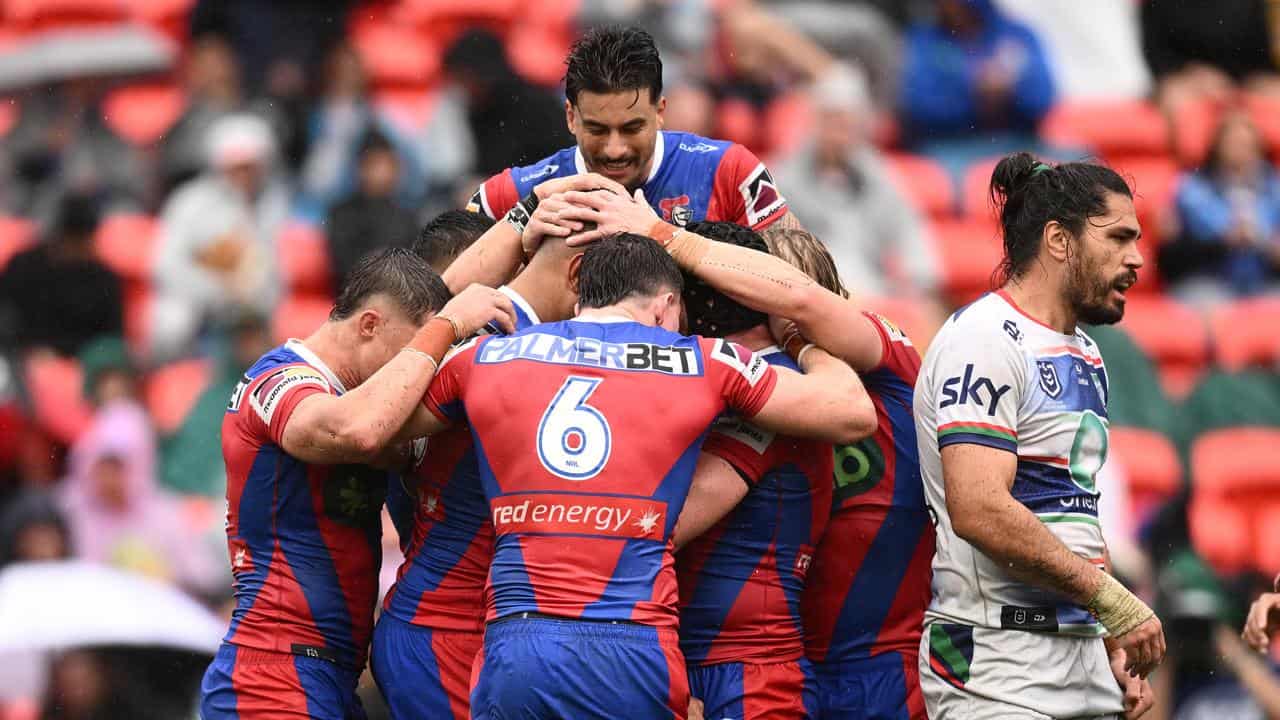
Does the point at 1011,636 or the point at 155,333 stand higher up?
the point at 155,333

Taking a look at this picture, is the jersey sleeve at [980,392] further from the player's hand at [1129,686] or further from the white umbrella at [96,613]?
the white umbrella at [96,613]

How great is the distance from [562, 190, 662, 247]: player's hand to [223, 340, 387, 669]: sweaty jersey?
967 mm

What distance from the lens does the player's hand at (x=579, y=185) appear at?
18.7ft

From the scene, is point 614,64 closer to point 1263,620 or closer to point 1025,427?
point 1025,427

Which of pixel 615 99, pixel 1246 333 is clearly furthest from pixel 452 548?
pixel 1246 333

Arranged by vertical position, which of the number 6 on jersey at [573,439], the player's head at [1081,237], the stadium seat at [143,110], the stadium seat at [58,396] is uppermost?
the stadium seat at [143,110]

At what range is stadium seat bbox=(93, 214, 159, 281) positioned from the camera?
39.1 feet

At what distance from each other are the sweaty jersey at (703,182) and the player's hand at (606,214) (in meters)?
0.53

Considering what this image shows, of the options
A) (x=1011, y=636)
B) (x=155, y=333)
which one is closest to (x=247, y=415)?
(x=1011, y=636)

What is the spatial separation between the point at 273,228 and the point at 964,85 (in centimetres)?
524

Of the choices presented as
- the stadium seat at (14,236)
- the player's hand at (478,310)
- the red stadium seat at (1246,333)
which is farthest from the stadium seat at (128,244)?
the red stadium seat at (1246,333)

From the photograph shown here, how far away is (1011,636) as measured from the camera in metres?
5.12

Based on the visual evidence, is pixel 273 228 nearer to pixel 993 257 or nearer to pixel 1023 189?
pixel 993 257

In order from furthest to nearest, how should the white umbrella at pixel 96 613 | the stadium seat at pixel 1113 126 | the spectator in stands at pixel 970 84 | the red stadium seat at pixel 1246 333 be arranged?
the stadium seat at pixel 1113 126
the spectator in stands at pixel 970 84
the red stadium seat at pixel 1246 333
the white umbrella at pixel 96 613
